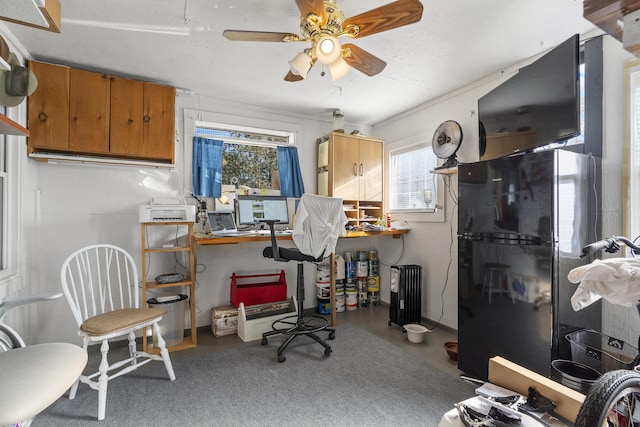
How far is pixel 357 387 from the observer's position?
1.95 meters

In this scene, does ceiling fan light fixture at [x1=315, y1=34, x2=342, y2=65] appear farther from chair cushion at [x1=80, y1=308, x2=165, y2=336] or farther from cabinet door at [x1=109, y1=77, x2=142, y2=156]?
chair cushion at [x1=80, y1=308, x2=165, y2=336]

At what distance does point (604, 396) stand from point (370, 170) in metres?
3.00

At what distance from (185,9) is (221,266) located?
2260 millimetres

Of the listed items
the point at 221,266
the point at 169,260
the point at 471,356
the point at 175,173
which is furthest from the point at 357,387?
the point at 175,173

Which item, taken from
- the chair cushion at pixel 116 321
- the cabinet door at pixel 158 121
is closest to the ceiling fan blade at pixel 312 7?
the cabinet door at pixel 158 121

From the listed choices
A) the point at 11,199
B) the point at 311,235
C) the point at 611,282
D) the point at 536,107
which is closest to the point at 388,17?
the point at 536,107

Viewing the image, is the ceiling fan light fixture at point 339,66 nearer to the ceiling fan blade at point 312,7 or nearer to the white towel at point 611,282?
the ceiling fan blade at point 312,7

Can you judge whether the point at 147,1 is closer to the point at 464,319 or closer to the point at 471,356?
the point at 464,319

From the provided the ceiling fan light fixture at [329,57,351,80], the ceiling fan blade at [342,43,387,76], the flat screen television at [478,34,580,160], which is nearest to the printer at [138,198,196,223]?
the ceiling fan light fixture at [329,57,351,80]

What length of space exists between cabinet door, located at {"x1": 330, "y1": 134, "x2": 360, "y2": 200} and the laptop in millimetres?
1176

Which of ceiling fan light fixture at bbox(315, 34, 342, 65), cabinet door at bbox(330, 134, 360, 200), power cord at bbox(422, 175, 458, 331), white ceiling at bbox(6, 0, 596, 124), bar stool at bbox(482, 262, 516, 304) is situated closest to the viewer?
ceiling fan light fixture at bbox(315, 34, 342, 65)

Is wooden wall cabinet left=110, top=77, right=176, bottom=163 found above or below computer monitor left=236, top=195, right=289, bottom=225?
above

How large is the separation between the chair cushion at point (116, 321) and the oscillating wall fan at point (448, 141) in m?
2.74

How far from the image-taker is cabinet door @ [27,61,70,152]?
2180mm
